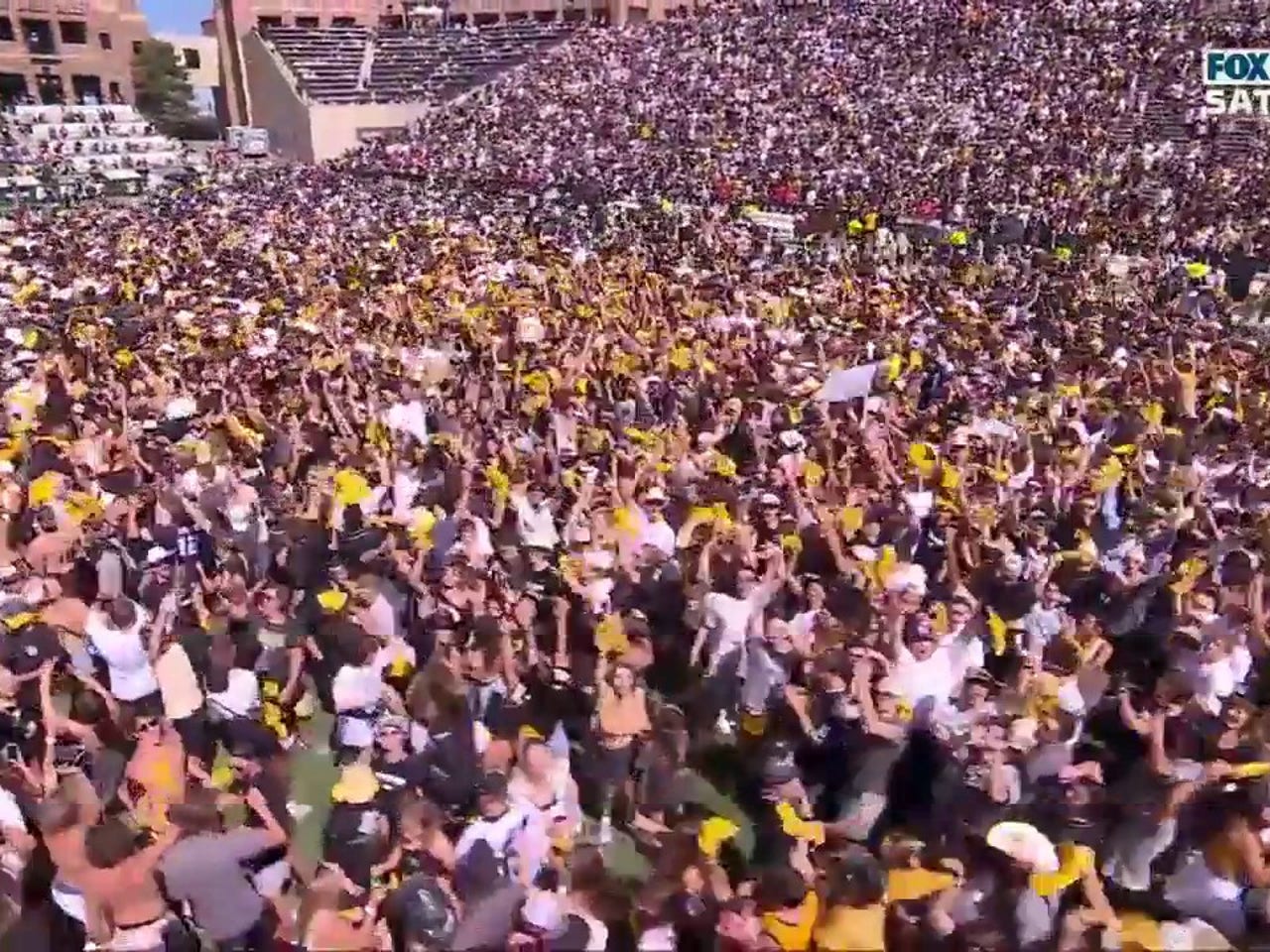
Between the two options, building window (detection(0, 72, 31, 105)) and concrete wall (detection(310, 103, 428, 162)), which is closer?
concrete wall (detection(310, 103, 428, 162))

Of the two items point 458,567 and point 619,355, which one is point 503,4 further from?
point 458,567

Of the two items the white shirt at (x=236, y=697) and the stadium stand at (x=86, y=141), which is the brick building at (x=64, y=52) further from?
the white shirt at (x=236, y=697)

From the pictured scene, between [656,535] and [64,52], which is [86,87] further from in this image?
[656,535]

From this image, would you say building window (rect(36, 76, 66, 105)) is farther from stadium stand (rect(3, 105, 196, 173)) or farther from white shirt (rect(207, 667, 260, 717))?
white shirt (rect(207, 667, 260, 717))

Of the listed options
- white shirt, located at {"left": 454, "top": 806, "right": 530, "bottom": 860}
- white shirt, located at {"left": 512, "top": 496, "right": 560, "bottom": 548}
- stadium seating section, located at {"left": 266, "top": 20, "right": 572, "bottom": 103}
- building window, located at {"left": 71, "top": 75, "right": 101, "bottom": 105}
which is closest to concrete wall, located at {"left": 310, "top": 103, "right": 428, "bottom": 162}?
stadium seating section, located at {"left": 266, "top": 20, "right": 572, "bottom": 103}

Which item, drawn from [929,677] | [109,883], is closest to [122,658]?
[109,883]

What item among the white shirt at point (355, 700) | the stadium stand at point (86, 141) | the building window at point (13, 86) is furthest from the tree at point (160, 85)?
→ the white shirt at point (355, 700)

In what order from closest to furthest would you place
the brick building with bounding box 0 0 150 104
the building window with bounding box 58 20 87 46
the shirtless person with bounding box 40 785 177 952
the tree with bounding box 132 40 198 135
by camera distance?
1. the shirtless person with bounding box 40 785 177 952
2. the brick building with bounding box 0 0 150 104
3. the building window with bounding box 58 20 87 46
4. the tree with bounding box 132 40 198 135
